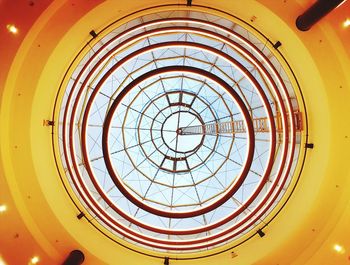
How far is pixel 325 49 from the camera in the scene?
11344 millimetres

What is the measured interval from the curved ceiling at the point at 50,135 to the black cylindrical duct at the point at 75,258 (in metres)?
0.35

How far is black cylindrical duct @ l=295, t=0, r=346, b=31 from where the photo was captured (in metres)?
9.87

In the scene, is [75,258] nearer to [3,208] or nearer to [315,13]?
[3,208]

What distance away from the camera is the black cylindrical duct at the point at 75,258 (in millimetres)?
12984

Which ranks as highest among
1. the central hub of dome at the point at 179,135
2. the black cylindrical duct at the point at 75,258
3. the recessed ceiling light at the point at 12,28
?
the recessed ceiling light at the point at 12,28

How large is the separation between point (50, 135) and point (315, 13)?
11802 millimetres

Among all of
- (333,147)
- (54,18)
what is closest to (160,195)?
(333,147)

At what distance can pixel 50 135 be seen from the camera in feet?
43.0

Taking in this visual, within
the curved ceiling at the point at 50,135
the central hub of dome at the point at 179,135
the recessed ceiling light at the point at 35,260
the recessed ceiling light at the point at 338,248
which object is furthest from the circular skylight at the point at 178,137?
the recessed ceiling light at the point at 338,248

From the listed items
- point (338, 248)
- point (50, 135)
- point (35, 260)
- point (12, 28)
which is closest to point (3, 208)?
point (35, 260)

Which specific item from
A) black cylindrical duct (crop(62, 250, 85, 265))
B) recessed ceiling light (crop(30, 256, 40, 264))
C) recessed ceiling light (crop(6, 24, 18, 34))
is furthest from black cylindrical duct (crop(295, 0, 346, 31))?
recessed ceiling light (crop(30, 256, 40, 264))

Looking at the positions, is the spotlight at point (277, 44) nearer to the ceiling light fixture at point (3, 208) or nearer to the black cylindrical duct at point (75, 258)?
the black cylindrical duct at point (75, 258)

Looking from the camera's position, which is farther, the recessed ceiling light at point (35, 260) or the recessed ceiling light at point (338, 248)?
the recessed ceiling light at point (35, 260)

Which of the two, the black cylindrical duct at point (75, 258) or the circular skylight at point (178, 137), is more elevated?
the circular skylight at point (178, 137)
